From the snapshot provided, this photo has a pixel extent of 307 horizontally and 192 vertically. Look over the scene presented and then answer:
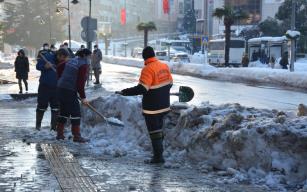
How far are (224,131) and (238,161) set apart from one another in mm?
661

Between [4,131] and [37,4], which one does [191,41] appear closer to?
[37,4]

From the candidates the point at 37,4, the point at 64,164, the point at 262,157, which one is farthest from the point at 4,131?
the point at 37,4

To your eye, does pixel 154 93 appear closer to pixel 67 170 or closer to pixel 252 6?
pixel 67 170

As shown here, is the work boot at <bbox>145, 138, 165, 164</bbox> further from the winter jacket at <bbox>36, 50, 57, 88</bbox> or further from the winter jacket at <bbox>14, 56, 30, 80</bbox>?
the winter jacket at <bbox>14, 56, 30, 80</bbox>

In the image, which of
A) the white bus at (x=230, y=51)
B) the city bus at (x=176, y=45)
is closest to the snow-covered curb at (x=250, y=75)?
the white bus at (x=230, y=51)

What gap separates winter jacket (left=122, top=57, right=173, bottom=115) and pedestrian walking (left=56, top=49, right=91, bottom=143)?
1716 millimetres

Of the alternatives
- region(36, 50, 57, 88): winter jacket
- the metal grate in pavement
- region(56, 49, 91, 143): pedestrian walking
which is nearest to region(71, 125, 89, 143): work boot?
region(56, 49, 91, 143): pedestrian walking

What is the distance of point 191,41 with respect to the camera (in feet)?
327

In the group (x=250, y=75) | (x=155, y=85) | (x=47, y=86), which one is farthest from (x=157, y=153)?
(x=250, y=75)

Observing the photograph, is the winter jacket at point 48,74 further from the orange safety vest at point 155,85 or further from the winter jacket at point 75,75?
the orange safety vest at point 155,85

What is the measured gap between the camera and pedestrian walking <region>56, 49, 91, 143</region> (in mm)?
9180

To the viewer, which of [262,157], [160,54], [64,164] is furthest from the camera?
[160,54]

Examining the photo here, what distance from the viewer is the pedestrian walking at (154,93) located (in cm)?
745

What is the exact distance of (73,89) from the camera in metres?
9.27
